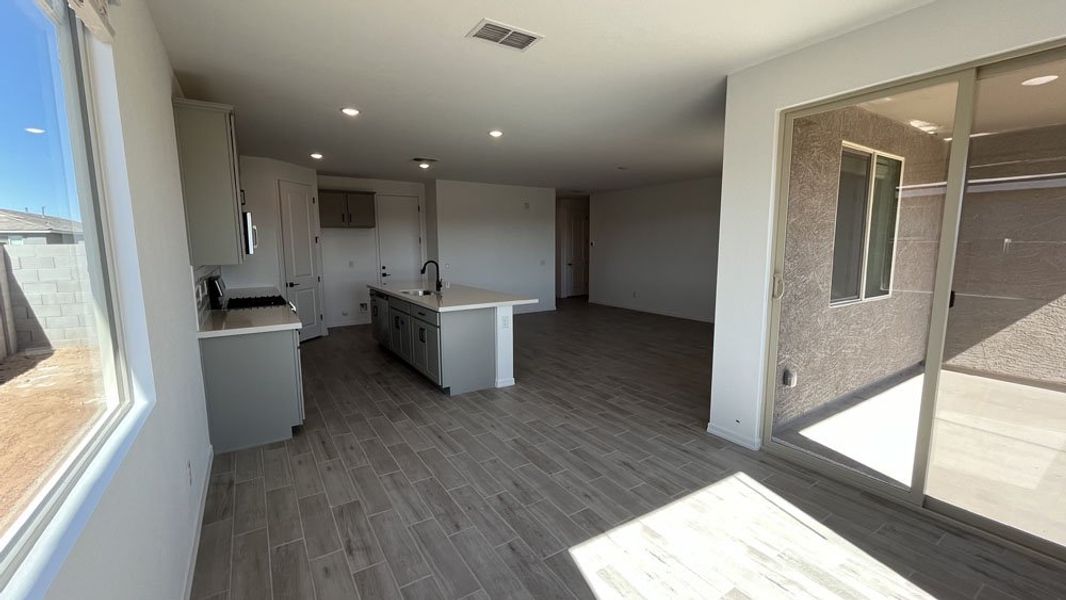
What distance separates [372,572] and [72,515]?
1.38m

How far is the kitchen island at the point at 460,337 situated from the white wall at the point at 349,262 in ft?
9.94

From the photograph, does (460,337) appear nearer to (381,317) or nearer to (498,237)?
(381,317)

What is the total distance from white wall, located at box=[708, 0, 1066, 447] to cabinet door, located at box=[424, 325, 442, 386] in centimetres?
240

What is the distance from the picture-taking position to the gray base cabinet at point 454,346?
13.6ft

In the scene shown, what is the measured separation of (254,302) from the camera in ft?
14.2

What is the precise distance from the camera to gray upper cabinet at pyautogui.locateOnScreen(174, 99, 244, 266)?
285cm

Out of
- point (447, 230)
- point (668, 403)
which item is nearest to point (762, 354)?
point (668, 403)

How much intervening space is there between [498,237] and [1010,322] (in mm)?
7115

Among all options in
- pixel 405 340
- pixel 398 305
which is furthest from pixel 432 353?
pixel 398 305

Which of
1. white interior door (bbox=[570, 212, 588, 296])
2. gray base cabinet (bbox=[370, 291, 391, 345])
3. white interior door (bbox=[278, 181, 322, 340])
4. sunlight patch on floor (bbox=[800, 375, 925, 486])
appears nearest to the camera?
sunlight patch on floor (bbox=[800, 375, 925, 486])

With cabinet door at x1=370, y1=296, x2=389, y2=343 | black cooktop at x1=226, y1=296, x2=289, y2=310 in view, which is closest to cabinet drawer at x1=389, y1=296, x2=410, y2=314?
cabinet door at x1=370, y1=296, x2=389, y2=343

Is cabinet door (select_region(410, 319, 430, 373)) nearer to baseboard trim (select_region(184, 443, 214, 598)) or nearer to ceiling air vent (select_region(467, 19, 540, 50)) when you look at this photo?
baseboard trim (select_region(184, 443, 214, 598))

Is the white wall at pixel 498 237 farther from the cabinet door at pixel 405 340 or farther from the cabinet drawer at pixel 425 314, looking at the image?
the cabinet drawer at pixel 425 314

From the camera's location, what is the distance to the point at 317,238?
676 centimetres
